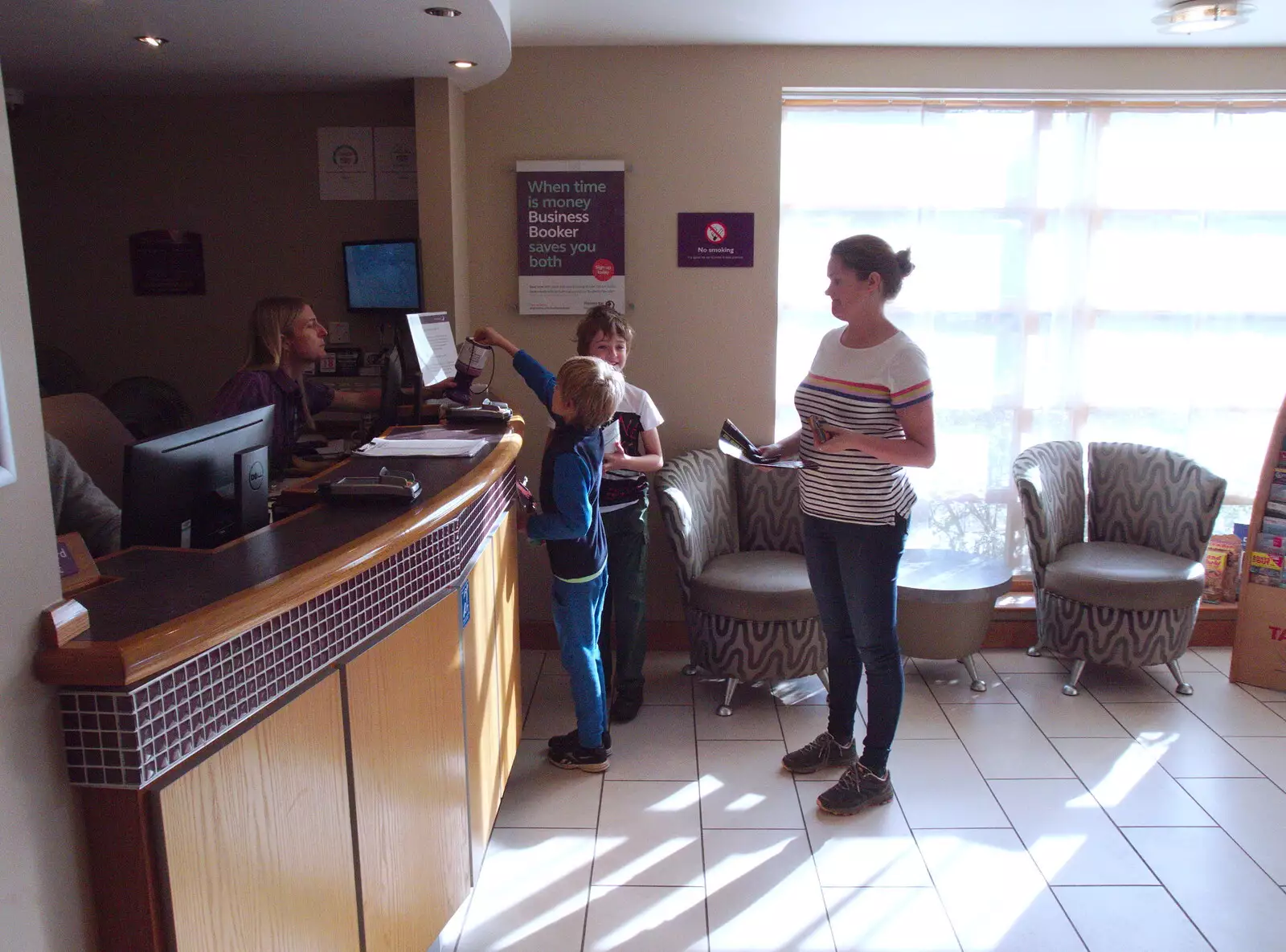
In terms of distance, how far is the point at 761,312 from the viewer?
433 centimetres

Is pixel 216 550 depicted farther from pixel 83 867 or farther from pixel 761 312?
pixel 761 312

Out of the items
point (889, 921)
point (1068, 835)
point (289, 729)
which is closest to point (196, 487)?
point (289, 729)

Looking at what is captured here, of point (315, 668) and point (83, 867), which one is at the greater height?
point (315, 668)

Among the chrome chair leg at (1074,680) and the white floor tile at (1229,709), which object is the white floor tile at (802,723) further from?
the white floor tile at (1229,709)

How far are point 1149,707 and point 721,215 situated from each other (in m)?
2.70

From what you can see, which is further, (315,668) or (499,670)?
(499,670)

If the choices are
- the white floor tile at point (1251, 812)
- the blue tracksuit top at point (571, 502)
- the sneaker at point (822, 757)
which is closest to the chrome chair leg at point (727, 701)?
the sneaker at point (822, 757)

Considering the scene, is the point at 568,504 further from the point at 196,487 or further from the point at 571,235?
the point at 571,235

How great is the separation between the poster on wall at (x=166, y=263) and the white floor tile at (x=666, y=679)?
2668 millimetres

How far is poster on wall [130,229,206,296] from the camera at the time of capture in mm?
4344

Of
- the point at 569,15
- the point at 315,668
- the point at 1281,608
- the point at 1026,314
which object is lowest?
the point at 1281,608

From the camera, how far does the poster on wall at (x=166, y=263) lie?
14.3 ft

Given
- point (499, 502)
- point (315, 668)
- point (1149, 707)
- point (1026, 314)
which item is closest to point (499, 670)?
point (499, 502)

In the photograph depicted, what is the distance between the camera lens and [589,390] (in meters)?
2.70
